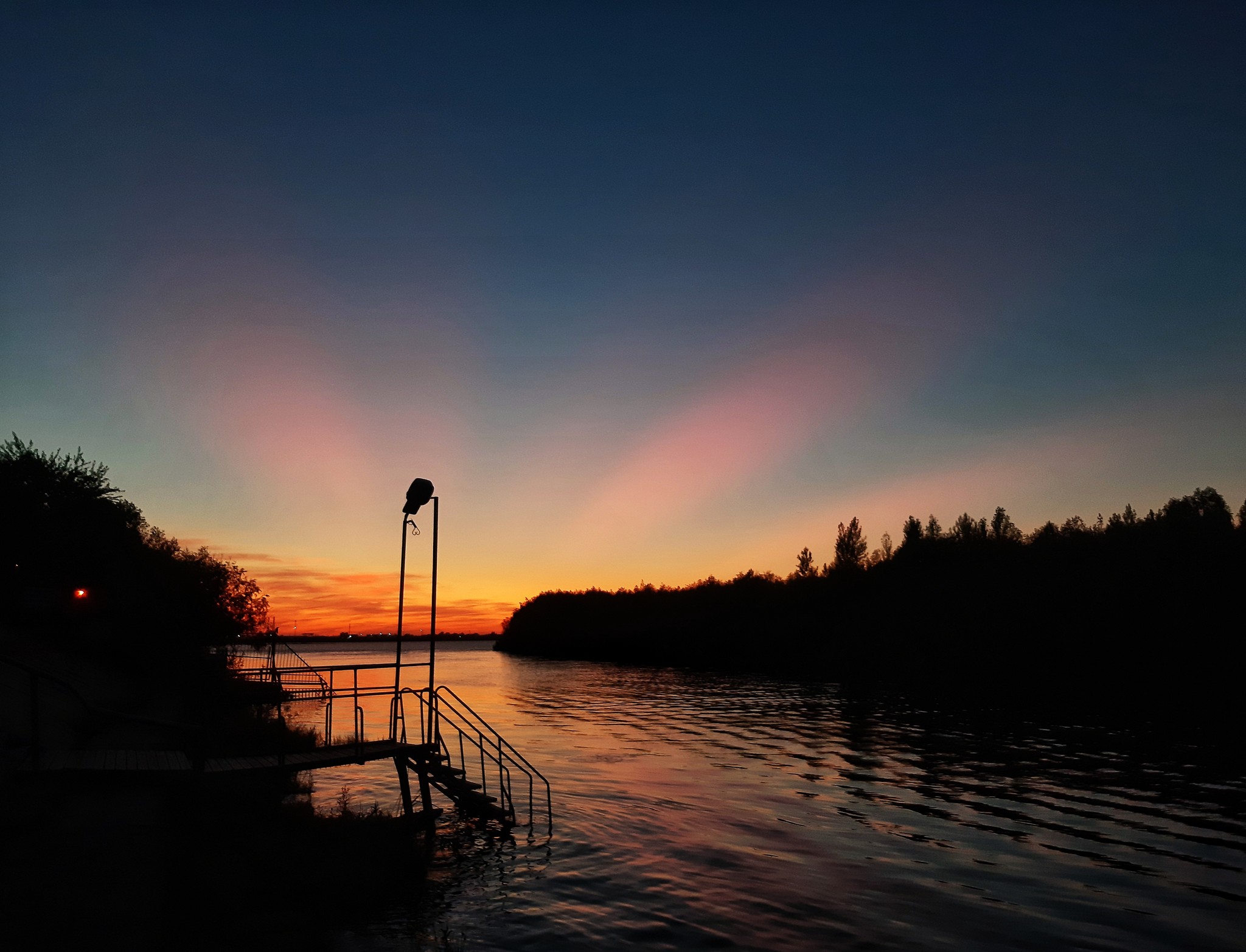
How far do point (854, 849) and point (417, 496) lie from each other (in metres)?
15.5

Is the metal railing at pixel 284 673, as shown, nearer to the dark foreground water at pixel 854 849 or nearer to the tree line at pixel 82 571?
the tree line at pixel 82 571

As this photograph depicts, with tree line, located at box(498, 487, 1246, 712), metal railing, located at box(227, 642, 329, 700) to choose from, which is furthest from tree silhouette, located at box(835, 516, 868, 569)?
metal railing, located at box(227, 642, 329, 700)

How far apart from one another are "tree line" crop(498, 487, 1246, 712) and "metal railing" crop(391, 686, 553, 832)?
5587 centimetres

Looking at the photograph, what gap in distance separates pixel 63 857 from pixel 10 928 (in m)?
3.14

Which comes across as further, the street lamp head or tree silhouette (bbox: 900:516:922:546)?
tree silhouette (bbox: 900:516:922:546)

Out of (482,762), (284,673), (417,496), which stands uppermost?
(417,496)

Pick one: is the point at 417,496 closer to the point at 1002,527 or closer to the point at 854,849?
the point at 854,849

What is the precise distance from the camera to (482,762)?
21156 millimetres

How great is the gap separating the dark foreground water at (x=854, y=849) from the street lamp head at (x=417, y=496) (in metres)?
9.07

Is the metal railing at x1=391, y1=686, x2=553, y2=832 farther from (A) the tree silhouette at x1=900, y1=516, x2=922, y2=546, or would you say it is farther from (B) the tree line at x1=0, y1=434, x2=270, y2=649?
(A) the tree silhouette at x1=900, y1=516, x2=922, y2=546

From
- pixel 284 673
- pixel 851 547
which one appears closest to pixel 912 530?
pixel 851 547

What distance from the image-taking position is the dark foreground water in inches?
590

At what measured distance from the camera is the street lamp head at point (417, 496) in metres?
23.2

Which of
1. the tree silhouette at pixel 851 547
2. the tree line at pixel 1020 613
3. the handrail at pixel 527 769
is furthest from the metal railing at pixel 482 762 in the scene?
the tree silhouette at pixel 851 547
